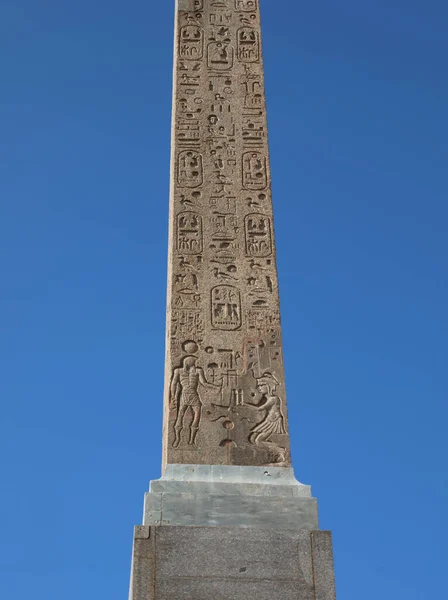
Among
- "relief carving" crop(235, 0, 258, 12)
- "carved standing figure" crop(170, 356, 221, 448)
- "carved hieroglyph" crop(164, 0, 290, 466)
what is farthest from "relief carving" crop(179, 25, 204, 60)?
"carved standing figure" crop(170, 356, 221, 448)

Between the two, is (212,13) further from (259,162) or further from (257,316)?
(257,316)

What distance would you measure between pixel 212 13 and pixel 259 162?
5.42ft

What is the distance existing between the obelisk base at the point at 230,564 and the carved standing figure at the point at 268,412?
719 mm

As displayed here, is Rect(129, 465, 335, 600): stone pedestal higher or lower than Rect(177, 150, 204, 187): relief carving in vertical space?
lower

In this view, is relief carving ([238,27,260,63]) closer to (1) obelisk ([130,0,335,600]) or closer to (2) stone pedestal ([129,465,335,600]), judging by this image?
(1) obelisk ([130,0,335,600])

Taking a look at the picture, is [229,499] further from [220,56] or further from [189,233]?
[220,56]

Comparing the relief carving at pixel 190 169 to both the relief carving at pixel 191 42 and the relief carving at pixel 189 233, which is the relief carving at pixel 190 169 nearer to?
the relief carving at pixel 189 233

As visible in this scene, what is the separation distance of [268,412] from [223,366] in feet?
1.49

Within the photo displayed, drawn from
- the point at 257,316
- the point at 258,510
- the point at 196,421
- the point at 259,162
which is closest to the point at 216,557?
the point at 258,510

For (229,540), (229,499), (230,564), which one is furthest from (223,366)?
(230,564)

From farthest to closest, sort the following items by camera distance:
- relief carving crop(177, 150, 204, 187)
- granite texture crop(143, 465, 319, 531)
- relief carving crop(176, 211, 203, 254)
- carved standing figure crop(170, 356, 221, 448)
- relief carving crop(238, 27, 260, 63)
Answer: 1. relief carving crop(238, 27, 260, 63)
2. relief carving crop(177, 150, 204, 187)
3. relief carving crop(176, 211, 203, 254)
4. carved standing figure crop(170, 356, 221, 448)
5. granite texture crop(143, 465, 319, 531)

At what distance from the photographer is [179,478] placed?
26.5 feet

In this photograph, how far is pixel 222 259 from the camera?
897 centimetres

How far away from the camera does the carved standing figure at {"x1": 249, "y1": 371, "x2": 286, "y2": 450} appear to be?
8.34 meters
